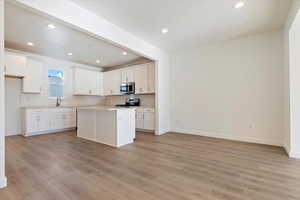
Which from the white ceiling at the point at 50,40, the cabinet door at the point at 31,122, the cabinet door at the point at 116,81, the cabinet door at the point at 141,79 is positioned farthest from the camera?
the cabinet door at the point at 116,81

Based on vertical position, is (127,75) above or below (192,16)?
below

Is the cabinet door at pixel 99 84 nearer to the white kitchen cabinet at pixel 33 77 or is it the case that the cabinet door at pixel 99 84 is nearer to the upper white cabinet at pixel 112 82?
the upper white cabinet at pixel 112 82

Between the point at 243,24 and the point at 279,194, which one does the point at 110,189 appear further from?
the point at 243,24

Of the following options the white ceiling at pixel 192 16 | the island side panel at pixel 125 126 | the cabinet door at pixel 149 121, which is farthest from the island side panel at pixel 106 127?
the white ceiling at pixel 192 16

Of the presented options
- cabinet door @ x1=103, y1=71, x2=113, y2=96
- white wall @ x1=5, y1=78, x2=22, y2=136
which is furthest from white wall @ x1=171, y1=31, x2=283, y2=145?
white wall @ x1=5, y1=78, x2=22, y2=136

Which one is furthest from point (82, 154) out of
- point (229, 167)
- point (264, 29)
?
point (264, 29)

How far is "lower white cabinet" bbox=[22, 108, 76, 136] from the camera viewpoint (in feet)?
15.1

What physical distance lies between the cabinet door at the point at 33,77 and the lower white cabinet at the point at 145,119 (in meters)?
3.68

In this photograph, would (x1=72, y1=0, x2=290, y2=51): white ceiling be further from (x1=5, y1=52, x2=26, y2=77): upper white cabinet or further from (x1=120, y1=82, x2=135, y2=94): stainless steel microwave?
(x1=5, y1=52, x2=26, y2=77): upper white cabinet

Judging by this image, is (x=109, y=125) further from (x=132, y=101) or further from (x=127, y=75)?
(x=127, y=75)

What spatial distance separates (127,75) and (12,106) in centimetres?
404

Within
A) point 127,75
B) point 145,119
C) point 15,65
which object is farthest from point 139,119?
point 15,65

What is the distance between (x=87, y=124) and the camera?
14.2ft

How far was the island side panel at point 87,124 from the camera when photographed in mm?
4164
